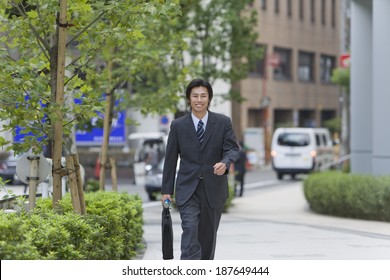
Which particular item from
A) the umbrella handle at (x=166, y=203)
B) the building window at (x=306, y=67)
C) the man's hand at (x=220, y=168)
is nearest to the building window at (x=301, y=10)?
the building window at (x=306, y=67)

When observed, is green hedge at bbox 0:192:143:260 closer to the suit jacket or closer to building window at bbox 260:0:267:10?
the suit jacket

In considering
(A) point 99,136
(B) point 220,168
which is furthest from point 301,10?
(B) point 220,168

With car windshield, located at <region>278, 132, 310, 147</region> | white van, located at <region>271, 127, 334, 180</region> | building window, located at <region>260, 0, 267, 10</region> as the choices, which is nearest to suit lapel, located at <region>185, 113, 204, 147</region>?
white van, located at <region>271, 127, 334, 180</region>

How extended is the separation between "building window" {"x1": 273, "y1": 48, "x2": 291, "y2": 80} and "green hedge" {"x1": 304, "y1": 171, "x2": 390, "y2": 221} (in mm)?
41870

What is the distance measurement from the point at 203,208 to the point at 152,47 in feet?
26.8

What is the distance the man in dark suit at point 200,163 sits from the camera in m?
8.54

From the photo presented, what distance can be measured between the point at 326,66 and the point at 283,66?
23.2 ft

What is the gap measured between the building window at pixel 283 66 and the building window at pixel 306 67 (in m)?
1.66

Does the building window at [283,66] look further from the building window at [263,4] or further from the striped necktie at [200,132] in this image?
the striped necktie at [200,132]

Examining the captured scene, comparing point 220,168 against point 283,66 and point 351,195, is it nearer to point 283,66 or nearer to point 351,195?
point 351,195

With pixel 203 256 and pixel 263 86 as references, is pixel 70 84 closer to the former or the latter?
pixel 203 256

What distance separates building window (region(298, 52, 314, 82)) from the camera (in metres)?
67.1
